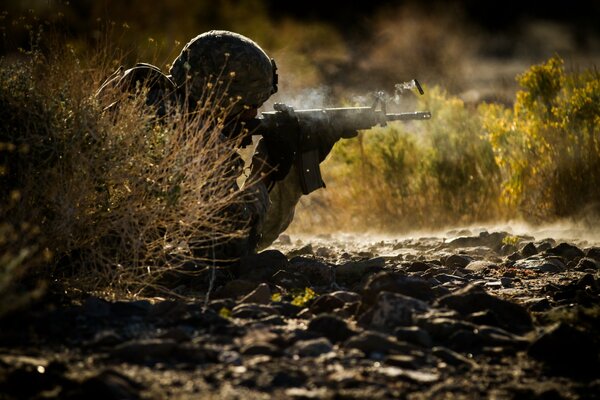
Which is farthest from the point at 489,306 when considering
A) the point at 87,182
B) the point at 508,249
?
the point at 508,249

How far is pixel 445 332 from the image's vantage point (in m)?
4.53

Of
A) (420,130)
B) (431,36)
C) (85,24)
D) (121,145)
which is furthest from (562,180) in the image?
(431,36)

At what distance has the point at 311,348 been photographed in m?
4.18

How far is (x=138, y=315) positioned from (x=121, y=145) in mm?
1277

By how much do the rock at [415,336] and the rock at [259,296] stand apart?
1.10 metres

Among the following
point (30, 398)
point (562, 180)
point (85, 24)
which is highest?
point (85, 24)

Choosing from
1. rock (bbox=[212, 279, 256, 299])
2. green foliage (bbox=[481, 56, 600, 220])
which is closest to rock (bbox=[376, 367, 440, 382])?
rock (bbox=[212, 279, 256, 299])

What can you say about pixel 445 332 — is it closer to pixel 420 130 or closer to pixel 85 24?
pixel 420 130

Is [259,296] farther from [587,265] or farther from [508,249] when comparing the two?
[508,249]

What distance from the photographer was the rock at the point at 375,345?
165 inches

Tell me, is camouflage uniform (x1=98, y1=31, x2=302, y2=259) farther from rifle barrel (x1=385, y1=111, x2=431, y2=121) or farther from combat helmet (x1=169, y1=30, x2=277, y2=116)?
rifle barrel (x1=385, y1=111, x2=431, y2=121)

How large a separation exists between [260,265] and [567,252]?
292 centimetres

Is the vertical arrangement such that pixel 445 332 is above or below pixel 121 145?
below

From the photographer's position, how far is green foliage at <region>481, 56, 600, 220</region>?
33.3ft
